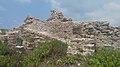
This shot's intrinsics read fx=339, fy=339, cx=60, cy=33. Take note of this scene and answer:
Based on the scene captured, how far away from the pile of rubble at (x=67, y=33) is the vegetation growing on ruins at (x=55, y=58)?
266 cm

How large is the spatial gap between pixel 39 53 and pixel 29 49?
3.64 meters

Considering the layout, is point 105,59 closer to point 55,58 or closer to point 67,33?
point 55,58

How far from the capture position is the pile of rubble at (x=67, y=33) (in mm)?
28362

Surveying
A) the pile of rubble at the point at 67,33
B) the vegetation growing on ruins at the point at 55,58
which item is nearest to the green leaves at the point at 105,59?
the vegetation growing on ruins at the point at 55,58

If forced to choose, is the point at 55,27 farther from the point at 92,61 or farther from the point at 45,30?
the point at 92,61

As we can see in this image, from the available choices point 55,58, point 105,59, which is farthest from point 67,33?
point 105,59

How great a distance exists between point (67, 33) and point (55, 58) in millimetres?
9129

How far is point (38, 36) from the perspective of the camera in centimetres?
2952

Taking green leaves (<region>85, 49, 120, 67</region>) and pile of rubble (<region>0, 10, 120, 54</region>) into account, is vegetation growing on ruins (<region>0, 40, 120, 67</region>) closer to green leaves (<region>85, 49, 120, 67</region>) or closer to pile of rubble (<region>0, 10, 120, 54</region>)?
green leaves (<region>85, 49, 120, 67</region>)

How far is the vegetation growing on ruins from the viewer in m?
20.9

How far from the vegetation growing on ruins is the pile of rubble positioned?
266 centimetres

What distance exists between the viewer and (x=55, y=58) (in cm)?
2334

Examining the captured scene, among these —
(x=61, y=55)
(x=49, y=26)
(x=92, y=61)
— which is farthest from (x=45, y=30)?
(x=92, y=61)

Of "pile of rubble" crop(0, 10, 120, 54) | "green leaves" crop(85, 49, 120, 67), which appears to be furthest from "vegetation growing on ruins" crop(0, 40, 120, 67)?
"pile of rubble" crop(0, 10, 120, 54)
